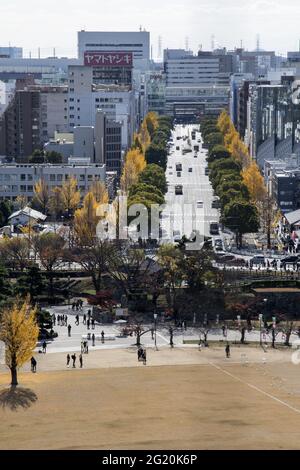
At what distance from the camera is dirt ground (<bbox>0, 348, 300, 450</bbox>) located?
1530 centimetres

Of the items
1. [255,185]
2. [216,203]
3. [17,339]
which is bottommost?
[17,339]

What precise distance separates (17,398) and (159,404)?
7.01 ft

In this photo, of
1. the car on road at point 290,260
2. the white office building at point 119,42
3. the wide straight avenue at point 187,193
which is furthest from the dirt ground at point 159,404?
the white office building at point 119,42

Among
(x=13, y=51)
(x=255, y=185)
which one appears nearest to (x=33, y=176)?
(x=255, y=185)

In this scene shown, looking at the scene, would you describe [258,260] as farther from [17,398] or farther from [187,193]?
[187,193]

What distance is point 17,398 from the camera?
58.0ft

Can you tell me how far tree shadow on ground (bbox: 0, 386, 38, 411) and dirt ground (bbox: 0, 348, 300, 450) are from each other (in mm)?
14

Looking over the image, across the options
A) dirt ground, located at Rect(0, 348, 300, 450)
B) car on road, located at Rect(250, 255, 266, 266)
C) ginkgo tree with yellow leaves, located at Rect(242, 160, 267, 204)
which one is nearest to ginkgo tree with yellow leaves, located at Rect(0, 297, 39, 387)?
dirt ground, located at Rect(0, 348, 300, 450)

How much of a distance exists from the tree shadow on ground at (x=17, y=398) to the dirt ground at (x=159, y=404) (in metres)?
0.01

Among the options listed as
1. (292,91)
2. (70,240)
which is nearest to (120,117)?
(292,91)

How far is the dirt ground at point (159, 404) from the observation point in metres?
15.3

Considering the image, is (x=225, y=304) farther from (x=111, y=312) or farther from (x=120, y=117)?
(x=120, y=117)

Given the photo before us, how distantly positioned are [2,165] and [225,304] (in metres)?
17.2

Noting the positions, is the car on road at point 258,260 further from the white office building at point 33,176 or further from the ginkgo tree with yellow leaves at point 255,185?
the white office building at point 33,176
